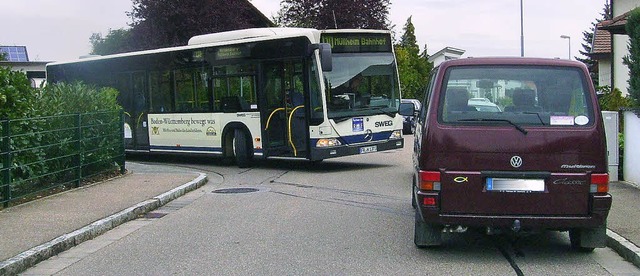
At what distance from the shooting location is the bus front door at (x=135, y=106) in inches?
824

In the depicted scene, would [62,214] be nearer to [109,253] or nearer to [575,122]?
[109,253]

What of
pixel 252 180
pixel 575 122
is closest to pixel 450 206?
pixel 575 122

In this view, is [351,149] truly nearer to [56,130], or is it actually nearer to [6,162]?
[56,130]

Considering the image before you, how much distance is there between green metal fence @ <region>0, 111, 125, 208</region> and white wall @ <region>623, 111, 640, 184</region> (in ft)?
31.9

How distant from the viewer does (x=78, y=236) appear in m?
8.85

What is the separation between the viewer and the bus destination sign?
16.7 metres

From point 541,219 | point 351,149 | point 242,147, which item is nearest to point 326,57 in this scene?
point 351,149

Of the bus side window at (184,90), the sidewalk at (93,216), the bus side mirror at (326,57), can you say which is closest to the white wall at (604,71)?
the bus side window at (184,90)

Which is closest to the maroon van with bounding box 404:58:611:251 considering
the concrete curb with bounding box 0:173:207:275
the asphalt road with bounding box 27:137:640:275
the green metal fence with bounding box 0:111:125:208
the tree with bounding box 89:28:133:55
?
the asphalt road with bounding box 27:137:640:275

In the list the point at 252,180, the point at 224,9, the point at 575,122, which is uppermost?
the point at 224,9

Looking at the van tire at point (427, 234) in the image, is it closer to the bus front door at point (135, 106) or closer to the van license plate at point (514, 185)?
the van license plate at point (514, 185)

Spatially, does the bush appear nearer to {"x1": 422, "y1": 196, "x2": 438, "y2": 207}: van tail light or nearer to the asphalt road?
the asphalt road

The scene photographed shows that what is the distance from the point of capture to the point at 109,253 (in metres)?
8.31

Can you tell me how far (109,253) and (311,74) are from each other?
8.71 metres
